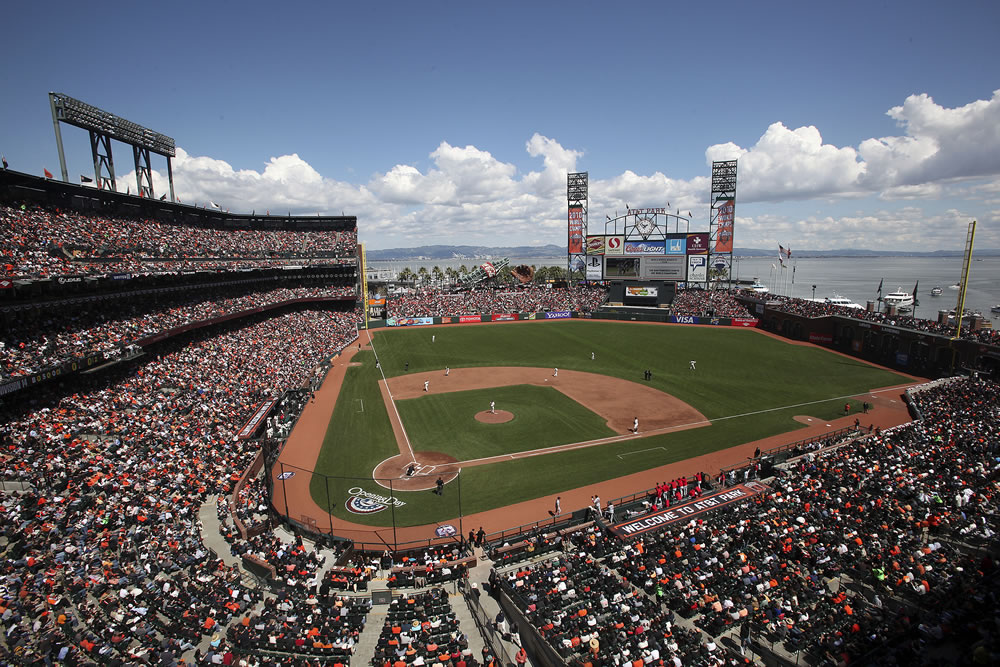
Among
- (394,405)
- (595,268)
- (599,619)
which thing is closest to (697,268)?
(595,268)

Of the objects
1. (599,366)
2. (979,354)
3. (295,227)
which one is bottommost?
(599,366)

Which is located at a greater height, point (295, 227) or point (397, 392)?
point (295, 227)

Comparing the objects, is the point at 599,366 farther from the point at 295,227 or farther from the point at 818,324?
the point at 295,227

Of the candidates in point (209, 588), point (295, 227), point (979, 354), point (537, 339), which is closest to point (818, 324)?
point (979, 354)

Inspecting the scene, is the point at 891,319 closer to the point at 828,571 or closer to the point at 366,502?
the point at 828,571

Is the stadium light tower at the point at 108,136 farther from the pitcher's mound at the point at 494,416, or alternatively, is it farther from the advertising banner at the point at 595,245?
the advertising banner at the point at 595,245

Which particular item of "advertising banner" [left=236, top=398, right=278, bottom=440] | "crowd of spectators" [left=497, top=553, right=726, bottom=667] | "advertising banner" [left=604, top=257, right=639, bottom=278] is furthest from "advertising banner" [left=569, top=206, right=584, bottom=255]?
"crowd of spectators" [left=497, top=553, right=726, bottom=667]
